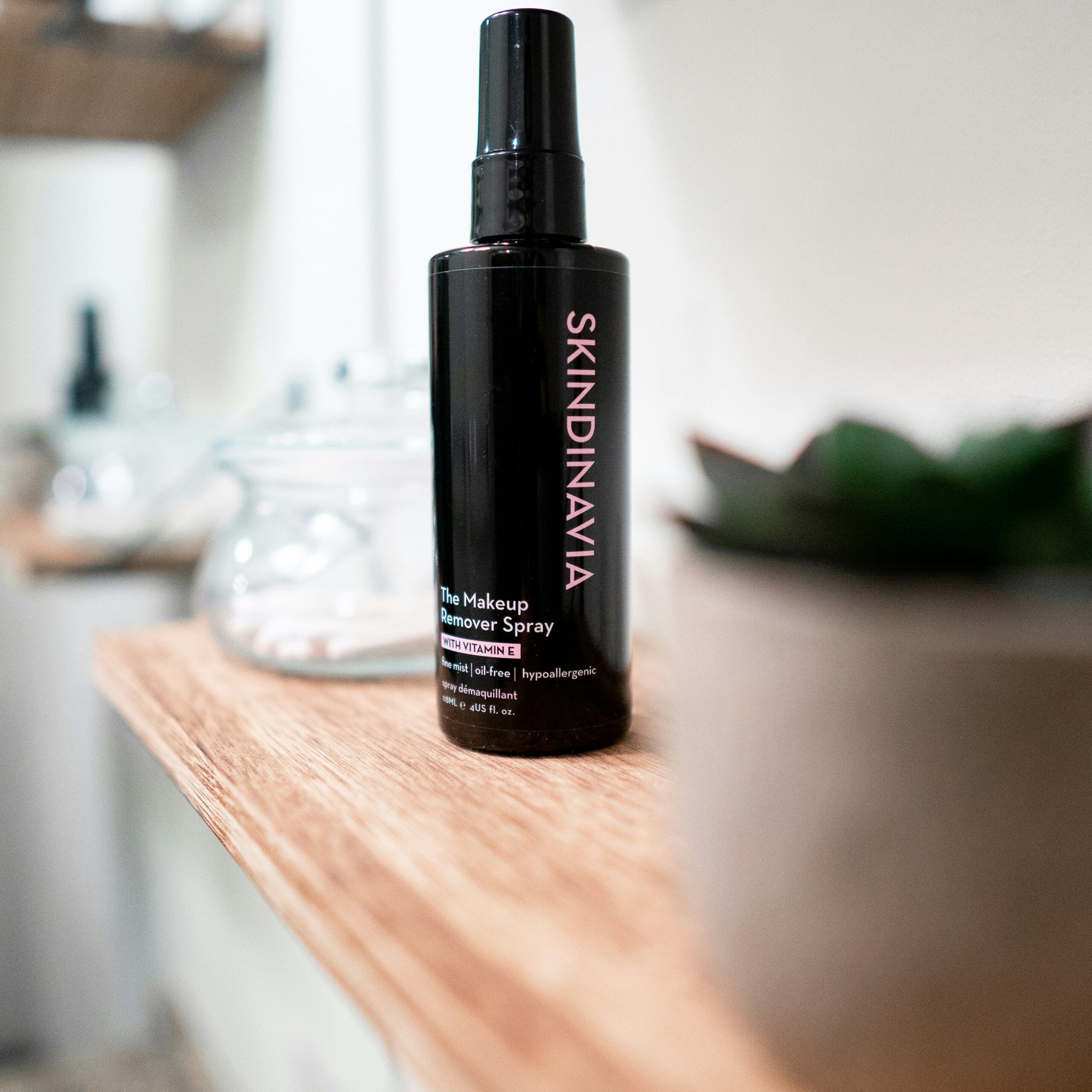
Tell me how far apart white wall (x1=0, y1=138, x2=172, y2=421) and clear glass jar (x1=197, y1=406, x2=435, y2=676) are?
910 mm

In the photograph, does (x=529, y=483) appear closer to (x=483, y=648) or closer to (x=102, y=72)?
(x=483, y=648)

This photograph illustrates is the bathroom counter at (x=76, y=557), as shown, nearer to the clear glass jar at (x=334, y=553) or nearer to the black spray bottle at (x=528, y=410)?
the clear glass jar at (x=334, y=553)

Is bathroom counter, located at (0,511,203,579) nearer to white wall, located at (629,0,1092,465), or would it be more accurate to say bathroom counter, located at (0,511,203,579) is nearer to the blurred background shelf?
the blurred background shelf

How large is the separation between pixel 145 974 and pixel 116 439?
764mm

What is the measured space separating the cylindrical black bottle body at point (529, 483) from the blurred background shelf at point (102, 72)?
0.58m

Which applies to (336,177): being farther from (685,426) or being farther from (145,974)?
(145,974)

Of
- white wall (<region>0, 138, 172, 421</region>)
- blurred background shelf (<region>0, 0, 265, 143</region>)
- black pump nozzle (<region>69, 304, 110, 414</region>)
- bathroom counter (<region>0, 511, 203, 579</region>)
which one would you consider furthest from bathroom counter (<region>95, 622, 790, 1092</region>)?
white wall (<region>0, 138, 172, 421</region>)

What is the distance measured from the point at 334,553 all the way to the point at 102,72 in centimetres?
58

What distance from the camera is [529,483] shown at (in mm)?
265

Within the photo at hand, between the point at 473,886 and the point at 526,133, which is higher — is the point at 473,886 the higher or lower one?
the lower one

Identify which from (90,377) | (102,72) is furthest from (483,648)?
(90,377)

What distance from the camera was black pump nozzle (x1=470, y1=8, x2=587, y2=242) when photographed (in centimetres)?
27

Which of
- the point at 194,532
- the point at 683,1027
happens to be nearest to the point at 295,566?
the point at 683,1027

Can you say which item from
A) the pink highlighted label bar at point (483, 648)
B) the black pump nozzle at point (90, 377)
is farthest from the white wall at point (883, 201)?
the black pump nozzle at point (90, 377)
